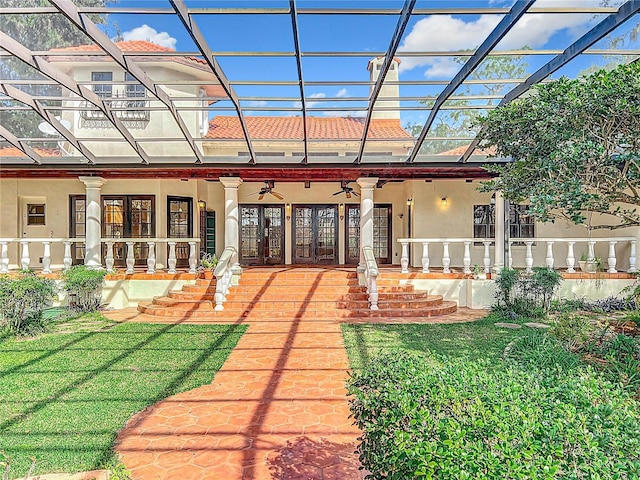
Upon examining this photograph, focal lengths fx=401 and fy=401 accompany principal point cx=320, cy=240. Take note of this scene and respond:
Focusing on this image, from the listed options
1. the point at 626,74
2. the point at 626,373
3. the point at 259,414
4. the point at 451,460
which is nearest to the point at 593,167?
the point at 626,74

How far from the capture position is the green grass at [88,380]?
3.30 metres

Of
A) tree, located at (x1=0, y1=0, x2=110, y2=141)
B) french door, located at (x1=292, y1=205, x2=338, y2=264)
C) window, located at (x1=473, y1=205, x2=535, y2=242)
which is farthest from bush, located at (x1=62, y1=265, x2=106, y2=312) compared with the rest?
tree, located at (x1=0, y1=0, x2=110, y2=141)

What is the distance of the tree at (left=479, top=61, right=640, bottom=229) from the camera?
3.83 m

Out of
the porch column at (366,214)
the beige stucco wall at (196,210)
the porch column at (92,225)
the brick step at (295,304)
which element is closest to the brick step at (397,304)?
the brick step at (295,304)

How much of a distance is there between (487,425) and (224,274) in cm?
819

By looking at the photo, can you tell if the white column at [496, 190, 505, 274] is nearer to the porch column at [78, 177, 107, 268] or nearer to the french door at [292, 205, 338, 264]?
the french door at [292, 205, 338, 264]

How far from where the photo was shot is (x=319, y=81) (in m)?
6.76

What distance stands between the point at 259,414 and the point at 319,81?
17.1 feet

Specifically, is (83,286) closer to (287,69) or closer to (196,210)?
(196,210)

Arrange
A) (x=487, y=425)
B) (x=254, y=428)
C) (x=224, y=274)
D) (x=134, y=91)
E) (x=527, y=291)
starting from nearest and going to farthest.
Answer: (x=487, y=425) < (x=254, y=428) < (x=527, y=291) < (x=224, y=274) < (x=134, y=91)

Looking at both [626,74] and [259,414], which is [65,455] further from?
[626,74]

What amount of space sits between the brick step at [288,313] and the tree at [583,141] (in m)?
4.60

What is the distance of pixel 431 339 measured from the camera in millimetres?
6668

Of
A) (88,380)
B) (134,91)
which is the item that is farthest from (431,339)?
(134,91)
